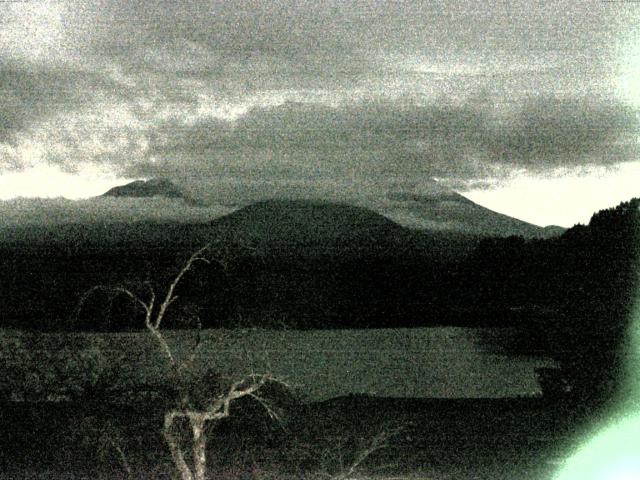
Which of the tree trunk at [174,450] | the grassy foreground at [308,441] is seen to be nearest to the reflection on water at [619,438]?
the grassy foreground at [308,441]

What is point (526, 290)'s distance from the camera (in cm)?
1242

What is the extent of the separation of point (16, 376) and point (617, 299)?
30.6 ft

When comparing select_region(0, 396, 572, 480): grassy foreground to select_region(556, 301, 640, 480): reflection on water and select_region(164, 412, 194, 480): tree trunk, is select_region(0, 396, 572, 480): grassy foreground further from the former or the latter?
select_region(164, 412, 194, 480): tree trunk

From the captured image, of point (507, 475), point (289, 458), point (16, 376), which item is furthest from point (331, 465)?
point (16, 376)

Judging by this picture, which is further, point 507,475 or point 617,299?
point 617,299

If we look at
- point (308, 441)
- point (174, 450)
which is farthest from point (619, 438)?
point (174, 450)

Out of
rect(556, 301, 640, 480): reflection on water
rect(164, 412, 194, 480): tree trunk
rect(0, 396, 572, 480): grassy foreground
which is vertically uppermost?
rect(164, 412, 194, 480): tree trunk

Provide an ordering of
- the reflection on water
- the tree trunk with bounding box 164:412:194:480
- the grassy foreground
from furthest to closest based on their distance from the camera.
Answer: the grassy foreground
the reflection on water
the tree trunk with bounding box 164:412:194:480

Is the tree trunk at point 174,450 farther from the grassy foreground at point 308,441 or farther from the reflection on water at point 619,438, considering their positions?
the reflection on water at point 619,438

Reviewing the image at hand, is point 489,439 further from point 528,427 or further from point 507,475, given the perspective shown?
point 507,475

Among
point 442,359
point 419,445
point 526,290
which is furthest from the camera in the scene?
point 442,359

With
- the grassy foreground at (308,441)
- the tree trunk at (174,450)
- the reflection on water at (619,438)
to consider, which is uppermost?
the tree trunk at (174,450)

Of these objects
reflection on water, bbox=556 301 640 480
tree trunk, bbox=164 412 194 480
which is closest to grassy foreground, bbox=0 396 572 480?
reflection on water, bbox=556 301 640 480

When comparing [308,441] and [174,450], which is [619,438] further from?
[174,450]
